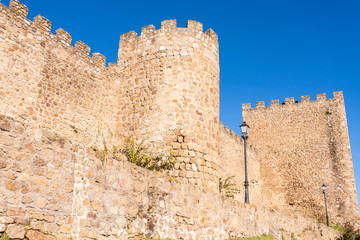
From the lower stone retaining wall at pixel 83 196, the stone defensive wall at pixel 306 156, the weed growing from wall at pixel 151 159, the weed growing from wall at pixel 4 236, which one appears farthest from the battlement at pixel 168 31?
the stone defensive wall at pixel 306 156

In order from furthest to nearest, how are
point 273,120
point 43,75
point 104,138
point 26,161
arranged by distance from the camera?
point 273,120 → point 104,138 → point 43,75 → point 26,161

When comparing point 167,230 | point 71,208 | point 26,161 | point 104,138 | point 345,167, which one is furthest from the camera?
point 345,167

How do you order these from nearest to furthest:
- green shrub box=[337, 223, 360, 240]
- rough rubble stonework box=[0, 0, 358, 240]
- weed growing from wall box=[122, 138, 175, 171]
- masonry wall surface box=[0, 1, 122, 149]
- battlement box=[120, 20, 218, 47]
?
1. rough rubble stonework box=[0, 0, 358, 240]
2. weed growing from wall box=[122, 138, 175, 171]
3. masonry wall surface box=[0, 1, 122, 149]
4. battlement box=[120, 20, 218, 47]
5. green shrub box=[337, 223, 360, 240]

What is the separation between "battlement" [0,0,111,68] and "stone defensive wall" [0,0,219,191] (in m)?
0.03

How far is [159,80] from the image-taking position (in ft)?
32.1

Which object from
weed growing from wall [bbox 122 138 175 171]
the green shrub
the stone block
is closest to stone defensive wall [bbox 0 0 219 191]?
weed growing from wall [bbox 122 138 175 171]

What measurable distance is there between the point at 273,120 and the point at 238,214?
59.9 ft

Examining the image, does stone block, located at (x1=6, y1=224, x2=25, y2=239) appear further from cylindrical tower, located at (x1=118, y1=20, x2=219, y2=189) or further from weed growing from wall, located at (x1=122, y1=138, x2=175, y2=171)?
cylindrical tower, located at (x1=118, y1=20, x2=219, y2=189)

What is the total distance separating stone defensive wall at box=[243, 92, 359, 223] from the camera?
77.0ft

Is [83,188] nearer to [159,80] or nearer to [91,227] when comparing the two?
[91,227]

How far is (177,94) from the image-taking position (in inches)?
374

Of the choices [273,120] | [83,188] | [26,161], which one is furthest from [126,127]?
[273,120]

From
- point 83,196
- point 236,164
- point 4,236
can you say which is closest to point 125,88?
point 83,196

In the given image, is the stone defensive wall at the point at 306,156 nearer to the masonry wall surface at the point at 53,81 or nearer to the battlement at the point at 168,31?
the battlement at the point at 168,31
